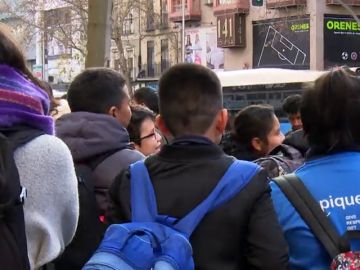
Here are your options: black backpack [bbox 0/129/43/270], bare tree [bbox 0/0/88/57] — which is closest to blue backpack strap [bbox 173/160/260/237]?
black backpack [bbox 0/129/43/270]

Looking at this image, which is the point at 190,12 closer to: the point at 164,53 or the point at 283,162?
the point at 164,53

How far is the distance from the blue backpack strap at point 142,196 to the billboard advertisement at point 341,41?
35109 millimetres

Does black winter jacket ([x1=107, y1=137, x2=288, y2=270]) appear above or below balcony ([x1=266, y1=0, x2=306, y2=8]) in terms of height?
below

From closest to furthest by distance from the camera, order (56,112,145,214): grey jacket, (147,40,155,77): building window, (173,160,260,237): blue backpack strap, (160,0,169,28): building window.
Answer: (173,160,260,237): blue backpack strap, (56,112,145,214): grey jacket, (160,0,169,28): building window, (147,40,155,77): building window

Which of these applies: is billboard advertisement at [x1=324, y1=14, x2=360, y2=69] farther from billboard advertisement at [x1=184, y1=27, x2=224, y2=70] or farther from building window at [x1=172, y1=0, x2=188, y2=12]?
building window at [x1=172, y1=0, x2=188, y2=12]

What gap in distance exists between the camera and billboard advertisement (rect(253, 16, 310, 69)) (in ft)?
122

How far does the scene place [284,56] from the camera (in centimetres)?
3822

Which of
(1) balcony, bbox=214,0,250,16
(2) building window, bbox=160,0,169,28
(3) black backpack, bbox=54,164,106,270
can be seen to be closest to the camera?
(3) black backpack, bbox=54,164,106,270

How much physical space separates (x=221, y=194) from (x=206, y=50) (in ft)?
138

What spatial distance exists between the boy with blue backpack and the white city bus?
61.2ft

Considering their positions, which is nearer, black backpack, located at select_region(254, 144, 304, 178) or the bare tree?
black backpack, located at select_region(254, 144, 304, 178)

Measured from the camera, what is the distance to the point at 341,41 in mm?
37344

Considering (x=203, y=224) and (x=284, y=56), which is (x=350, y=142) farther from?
(x=284, y=56)

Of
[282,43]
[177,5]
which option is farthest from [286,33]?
[177,5]
